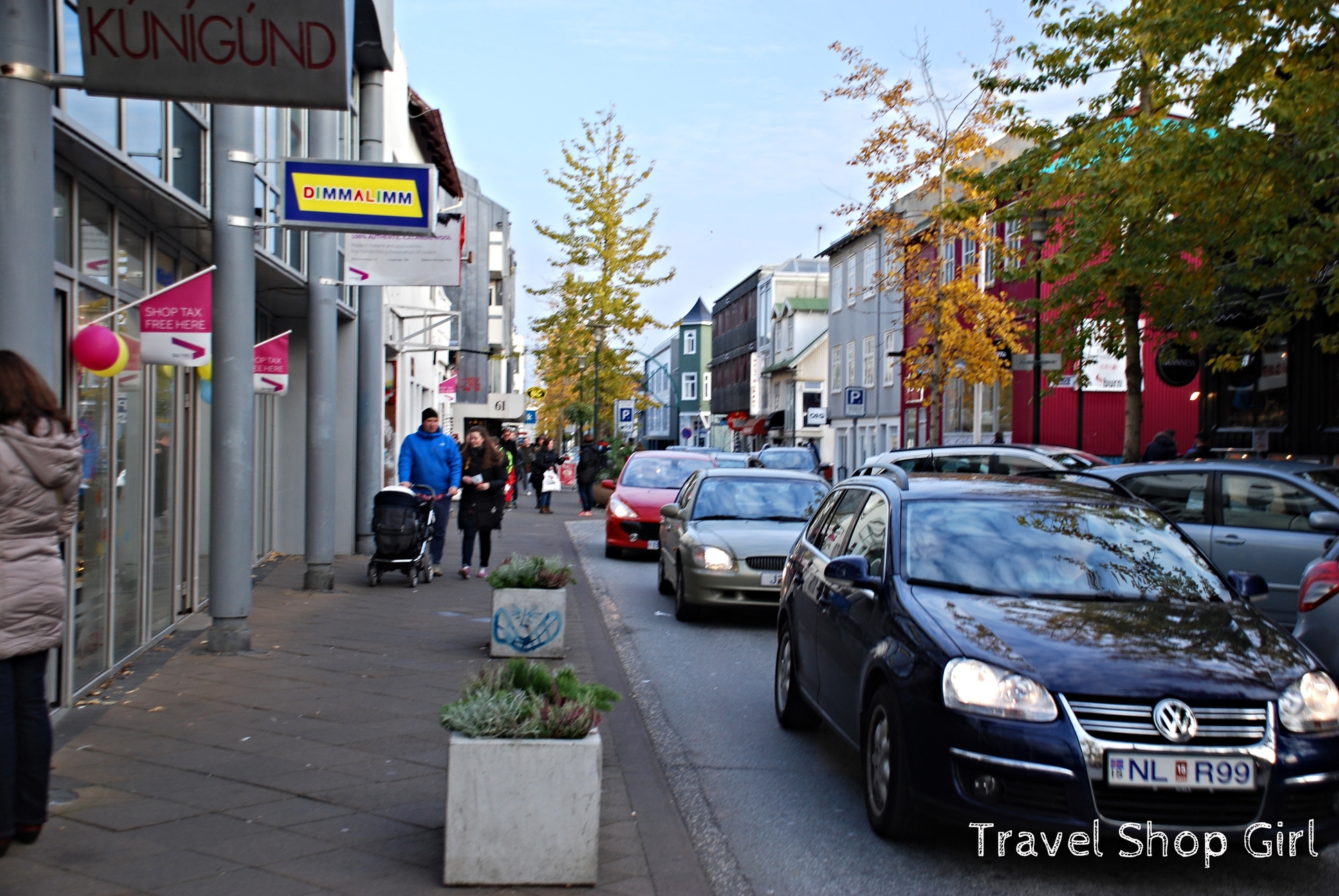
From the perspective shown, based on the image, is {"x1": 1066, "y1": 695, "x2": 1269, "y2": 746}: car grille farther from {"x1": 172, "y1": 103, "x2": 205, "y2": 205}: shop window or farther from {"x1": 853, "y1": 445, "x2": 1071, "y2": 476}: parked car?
{"x1": 853, "y1": 445, "x2": 1071, "y2": 476}: parked car

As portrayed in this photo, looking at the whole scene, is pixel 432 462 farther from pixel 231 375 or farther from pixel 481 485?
pixel 231 375

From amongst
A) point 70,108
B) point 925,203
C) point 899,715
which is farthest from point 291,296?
point 925,203

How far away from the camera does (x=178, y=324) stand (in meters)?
8.88

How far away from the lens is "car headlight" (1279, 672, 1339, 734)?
15.6 ft

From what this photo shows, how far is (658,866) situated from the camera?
4984mm

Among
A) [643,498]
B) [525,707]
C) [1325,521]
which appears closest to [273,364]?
[643,498]

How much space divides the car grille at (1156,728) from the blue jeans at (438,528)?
1069 centimetres

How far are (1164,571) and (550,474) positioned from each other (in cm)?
2685

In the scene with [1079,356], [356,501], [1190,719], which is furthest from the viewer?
[1079,356]

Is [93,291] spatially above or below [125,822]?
above

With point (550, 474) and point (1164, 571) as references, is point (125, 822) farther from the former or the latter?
point (550, 474)

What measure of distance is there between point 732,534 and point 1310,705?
7.79 metres

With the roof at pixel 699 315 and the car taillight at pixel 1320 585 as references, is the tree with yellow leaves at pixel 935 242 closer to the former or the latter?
the car taillight at pixel 1320 585

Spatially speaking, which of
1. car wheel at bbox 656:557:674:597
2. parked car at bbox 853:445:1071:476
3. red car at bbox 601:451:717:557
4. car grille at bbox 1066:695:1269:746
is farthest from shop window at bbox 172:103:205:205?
red car at bbox 601:451:717:557
